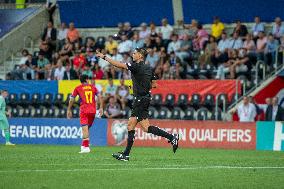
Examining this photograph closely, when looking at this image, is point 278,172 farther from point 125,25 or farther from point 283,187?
point 125,25

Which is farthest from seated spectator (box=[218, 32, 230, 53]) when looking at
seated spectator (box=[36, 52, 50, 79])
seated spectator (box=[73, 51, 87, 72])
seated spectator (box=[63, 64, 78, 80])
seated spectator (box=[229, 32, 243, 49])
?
seated spectator (box=[36, 52, 50, 79])

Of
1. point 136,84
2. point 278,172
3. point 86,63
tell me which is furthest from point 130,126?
point 86,63

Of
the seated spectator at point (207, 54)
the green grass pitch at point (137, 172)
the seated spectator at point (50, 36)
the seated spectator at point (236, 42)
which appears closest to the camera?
the green grass pitch at point (137, 172)

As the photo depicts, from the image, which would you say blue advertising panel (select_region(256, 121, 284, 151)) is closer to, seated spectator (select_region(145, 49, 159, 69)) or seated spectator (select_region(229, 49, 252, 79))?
seated spectator (select_region(229, 49, 252, 79))

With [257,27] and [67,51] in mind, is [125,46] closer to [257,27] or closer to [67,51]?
[67,51]

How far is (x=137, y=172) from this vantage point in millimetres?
15945

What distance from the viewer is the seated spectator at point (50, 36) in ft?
127

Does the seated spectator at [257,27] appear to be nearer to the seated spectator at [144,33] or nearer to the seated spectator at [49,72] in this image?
the seated spectator at [144,33]

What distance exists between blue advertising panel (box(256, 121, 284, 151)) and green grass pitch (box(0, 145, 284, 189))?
23.1ft

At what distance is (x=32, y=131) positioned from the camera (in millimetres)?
32375

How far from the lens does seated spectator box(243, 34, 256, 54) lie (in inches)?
1245

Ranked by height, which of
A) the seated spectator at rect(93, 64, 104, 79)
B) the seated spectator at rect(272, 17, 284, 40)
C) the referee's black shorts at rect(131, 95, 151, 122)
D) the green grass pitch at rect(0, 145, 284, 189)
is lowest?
the green grass pitch at rect(0, 145, 284, 189)

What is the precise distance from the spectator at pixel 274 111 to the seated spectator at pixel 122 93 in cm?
596

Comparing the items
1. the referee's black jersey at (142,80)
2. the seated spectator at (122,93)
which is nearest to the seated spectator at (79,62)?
the seated spectator at (122,93)
